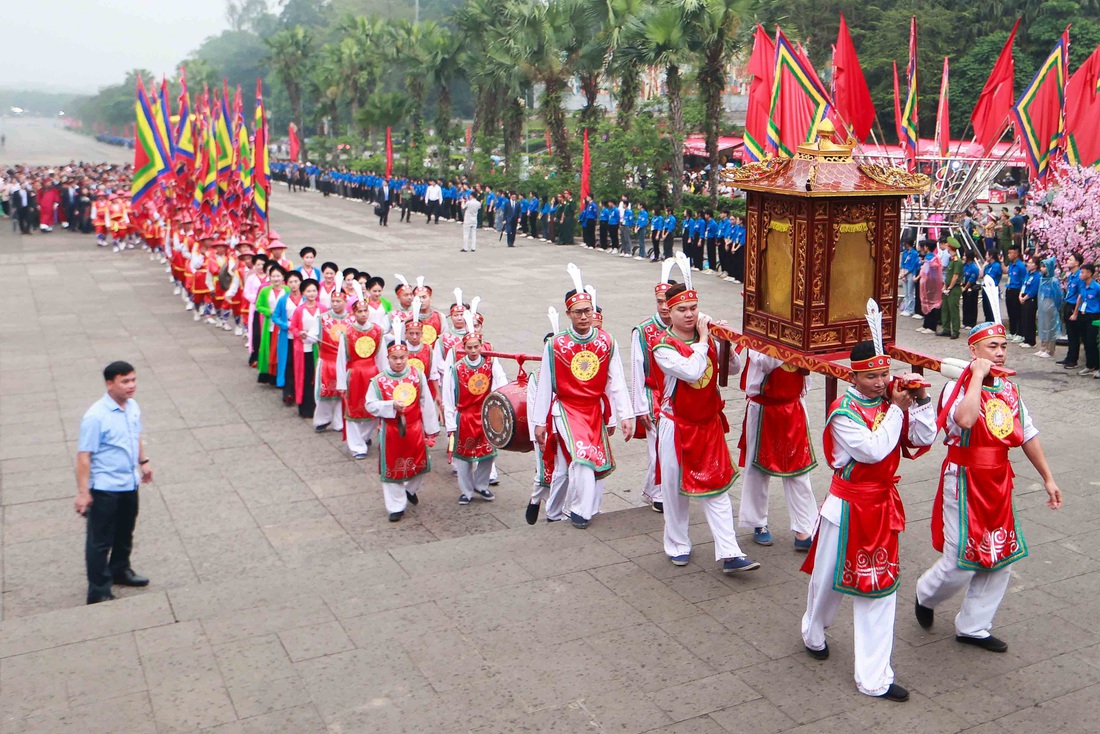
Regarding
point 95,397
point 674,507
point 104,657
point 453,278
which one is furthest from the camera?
point 453,278

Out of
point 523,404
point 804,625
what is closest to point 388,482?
point 523,404

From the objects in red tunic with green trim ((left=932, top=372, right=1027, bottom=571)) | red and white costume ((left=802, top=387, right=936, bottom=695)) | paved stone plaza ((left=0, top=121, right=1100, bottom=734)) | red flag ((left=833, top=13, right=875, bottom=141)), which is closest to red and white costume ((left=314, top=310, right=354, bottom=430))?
paved stone plaza ((left=0, top=121, right=1100, bottom=734))

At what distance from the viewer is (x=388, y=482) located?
322 inches

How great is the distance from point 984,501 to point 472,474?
13.9ft

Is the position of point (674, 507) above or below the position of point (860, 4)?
below

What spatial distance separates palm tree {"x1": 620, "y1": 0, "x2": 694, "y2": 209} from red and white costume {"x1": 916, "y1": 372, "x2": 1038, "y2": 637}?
65.4 feet

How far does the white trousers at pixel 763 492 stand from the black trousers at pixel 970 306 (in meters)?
9.42

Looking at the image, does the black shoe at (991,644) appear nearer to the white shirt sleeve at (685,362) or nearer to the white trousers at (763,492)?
the white trousers at (763,492)

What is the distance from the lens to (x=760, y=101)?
18.2 m

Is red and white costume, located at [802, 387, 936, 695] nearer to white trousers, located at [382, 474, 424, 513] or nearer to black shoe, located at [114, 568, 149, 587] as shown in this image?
white trousers, located at [382, 474, 424, 513]

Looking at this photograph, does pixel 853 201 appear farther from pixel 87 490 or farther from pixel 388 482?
pixel 87 490

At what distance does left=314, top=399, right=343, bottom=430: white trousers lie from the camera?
10.9 meters

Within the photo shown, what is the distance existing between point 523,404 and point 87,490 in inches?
119

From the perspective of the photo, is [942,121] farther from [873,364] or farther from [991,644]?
[873,364]
